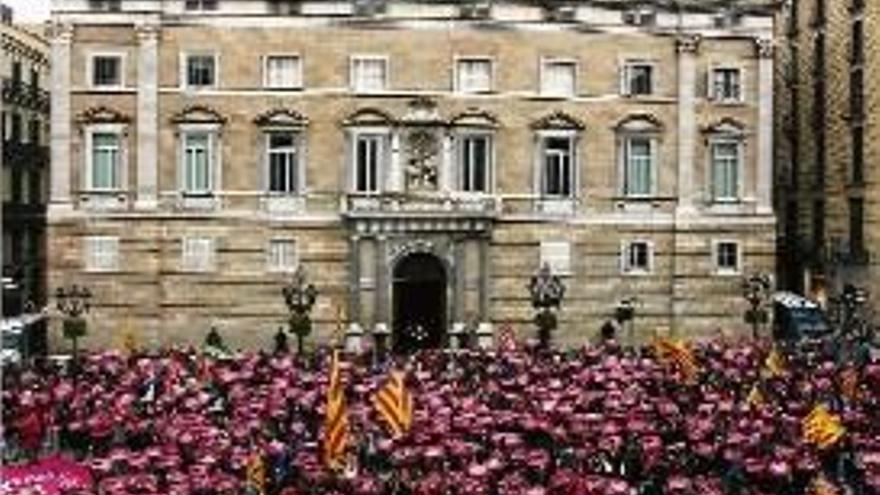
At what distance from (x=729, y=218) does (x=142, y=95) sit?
18.3 meters

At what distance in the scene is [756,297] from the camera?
48.1 meters

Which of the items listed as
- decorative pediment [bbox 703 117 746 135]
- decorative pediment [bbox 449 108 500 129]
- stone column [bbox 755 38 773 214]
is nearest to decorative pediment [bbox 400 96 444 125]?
decorative pediment [bbox 449 108 500 129]

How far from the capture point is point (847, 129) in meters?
54.5

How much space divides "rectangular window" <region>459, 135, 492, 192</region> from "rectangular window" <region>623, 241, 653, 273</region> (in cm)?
486

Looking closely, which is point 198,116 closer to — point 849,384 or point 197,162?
point 197,162

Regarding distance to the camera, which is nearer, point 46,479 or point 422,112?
point 46,479

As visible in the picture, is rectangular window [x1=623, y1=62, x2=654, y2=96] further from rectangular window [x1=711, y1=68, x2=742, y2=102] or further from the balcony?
the balcony

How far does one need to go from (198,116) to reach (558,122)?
10.9m

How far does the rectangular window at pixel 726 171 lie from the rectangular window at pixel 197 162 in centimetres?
1557

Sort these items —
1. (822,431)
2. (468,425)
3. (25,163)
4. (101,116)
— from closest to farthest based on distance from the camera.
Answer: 1. (822,431)
2. (468,425)
3. (101,116)
4. (25,163)

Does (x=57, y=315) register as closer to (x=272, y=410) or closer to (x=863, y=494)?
(x=272, y=410)

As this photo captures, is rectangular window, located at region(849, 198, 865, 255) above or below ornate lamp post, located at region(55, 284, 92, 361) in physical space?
above

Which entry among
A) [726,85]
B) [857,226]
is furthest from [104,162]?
[857,226]

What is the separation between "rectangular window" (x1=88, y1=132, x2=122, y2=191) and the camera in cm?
4659
